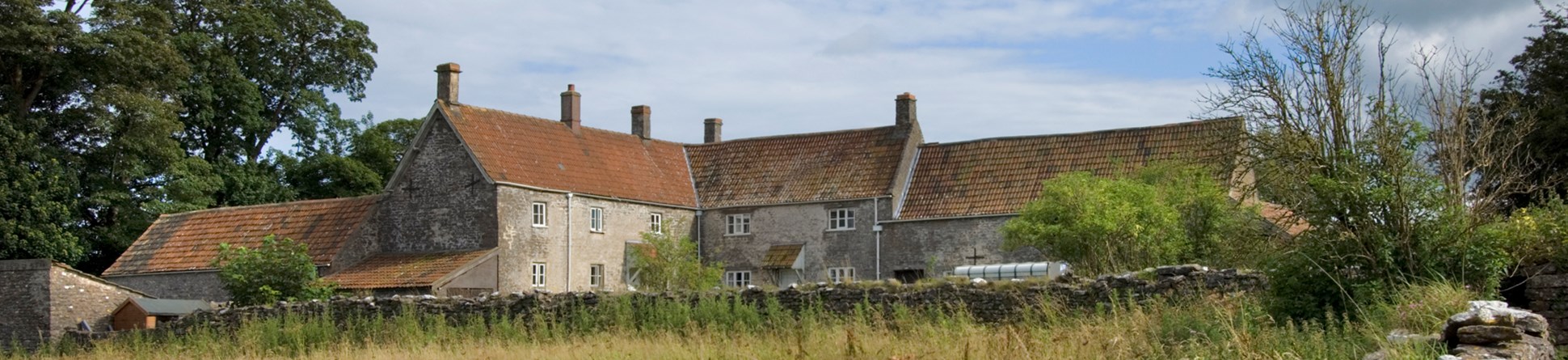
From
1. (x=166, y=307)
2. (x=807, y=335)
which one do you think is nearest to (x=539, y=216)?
(x=166, y=307)

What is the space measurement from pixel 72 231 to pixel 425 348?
31.7 m

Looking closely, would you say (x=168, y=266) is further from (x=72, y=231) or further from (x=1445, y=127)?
(x=1445, y=127)

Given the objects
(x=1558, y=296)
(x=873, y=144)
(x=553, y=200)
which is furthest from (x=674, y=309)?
(x=873, y=144)

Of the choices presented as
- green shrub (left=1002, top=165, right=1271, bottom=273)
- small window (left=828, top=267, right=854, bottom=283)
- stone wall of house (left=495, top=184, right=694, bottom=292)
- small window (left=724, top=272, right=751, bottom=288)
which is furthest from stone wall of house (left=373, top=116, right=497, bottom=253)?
green shrub (left=1002, top=165, right=1271, bottom=273)

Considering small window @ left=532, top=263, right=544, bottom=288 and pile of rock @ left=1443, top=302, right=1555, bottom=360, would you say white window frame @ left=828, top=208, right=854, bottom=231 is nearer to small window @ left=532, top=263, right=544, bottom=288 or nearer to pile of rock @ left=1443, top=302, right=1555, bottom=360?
small window @ left=532, top=263, right=544, bottom=288

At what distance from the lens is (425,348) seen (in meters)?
26.4

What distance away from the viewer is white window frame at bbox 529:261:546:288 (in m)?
45.7

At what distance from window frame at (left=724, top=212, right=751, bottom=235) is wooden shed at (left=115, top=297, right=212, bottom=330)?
15642 mm

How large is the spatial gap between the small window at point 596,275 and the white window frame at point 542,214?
213cm

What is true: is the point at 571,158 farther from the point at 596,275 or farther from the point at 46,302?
the point at 46,302

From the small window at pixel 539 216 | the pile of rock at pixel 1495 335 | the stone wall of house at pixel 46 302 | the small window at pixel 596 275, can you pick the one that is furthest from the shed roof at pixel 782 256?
the pile of rock at pixel 1495 335

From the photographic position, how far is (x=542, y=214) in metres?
46.5

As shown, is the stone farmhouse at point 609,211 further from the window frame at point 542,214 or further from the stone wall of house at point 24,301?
the stone wall of house at point 24,301

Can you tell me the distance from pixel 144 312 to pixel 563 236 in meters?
11.6
